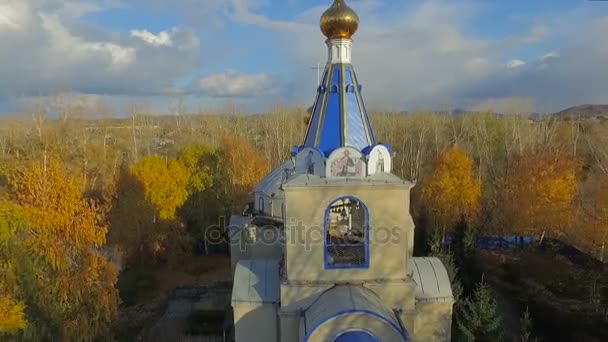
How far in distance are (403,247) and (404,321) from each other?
4.52 ft

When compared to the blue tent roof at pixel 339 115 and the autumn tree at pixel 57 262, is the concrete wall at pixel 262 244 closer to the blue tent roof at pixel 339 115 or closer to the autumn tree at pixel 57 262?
the autumn tree at pixel 57 262

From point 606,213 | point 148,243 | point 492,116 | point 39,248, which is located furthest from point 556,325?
point 492,116

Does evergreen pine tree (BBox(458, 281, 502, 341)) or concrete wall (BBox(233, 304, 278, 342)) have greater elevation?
concrete wall (BBox(233, 304, 278, 342))

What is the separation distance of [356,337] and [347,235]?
3.43 metres

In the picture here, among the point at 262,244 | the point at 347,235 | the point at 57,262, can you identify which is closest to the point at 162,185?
the point at 262,244

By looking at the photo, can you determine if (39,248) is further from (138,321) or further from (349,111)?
(349,111)

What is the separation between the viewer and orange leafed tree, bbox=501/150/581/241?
758 inches

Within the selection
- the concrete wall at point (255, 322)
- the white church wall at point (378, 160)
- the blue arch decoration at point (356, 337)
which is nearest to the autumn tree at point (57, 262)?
the concrete wall at point (255, 322)

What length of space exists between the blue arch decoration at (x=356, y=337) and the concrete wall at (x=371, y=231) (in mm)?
1142

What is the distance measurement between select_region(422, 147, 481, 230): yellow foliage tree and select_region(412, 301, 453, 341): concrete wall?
1258 cm

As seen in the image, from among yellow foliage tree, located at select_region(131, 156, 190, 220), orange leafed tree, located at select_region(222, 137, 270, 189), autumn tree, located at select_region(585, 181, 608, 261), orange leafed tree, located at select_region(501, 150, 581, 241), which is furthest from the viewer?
orange leafed tree, located at select_region(222, 137, 270, 189)

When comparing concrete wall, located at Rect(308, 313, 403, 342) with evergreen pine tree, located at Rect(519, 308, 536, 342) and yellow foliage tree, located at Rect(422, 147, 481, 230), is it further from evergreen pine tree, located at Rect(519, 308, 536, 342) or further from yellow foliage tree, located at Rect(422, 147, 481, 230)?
yellow foliage tree, located at Rect(422, 147, 481, 230)

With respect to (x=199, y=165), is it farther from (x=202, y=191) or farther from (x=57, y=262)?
(x=57, y=262)

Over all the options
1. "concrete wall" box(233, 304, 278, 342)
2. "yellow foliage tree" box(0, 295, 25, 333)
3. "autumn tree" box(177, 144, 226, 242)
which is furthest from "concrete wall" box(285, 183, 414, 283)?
"autumn tree" box(177, 144, 226, 242)
